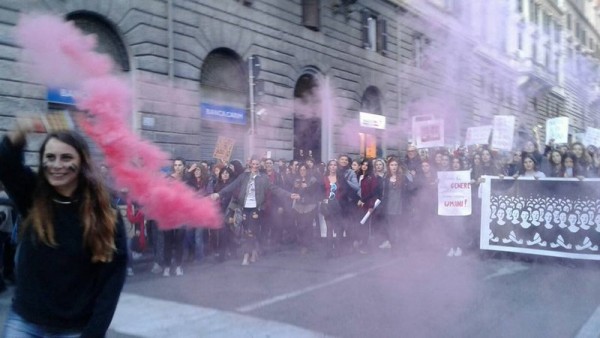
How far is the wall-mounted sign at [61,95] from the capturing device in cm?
427

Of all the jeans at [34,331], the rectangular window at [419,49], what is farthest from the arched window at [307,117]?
the jeans at [34,331]

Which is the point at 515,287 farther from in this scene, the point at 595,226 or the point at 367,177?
the point at 367,177

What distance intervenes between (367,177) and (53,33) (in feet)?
19.3

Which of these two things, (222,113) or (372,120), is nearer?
(222,113)

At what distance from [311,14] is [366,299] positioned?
4.26 m

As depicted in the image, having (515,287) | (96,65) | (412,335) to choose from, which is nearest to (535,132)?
(515,287)

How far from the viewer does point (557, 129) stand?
30.9 ft

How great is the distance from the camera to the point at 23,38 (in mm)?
4281

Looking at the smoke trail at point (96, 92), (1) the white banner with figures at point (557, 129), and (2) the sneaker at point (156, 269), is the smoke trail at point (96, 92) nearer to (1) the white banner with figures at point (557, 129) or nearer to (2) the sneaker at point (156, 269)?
(2) the sneaker at point (156, 269)

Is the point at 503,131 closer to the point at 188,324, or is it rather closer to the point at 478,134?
the point at 478,134

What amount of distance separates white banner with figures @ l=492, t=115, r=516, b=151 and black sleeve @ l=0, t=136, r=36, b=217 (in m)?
7.04

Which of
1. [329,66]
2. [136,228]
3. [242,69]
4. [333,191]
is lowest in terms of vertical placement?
[136,228]

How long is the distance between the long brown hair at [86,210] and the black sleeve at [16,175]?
2.6 inches

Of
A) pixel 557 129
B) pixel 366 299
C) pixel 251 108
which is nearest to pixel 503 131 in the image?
pixel 557 129
